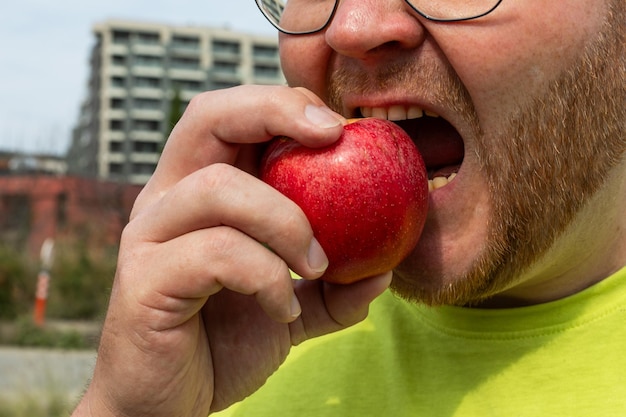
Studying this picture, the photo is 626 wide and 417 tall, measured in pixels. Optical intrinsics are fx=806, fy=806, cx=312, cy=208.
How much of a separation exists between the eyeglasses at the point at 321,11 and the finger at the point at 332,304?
1.66 feet

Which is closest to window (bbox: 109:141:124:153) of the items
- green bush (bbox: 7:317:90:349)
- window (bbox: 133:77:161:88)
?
window (bbox: 133:77:161:88)

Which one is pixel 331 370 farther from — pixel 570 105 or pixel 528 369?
pixel 570 105

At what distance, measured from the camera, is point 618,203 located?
1717mm

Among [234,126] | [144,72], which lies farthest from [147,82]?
[234,126]

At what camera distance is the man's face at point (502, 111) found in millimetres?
1514

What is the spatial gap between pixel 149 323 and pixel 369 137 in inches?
20.5

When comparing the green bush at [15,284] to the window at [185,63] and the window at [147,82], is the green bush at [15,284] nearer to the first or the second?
the window at [147,82]

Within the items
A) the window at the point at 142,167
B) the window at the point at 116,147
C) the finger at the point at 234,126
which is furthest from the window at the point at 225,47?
the finger at the point at 234,126

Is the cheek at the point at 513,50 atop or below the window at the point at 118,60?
atop

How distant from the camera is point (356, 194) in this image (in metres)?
1.45

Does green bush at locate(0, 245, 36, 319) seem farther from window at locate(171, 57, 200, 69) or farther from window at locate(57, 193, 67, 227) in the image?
window at locate(171, 57, 200, 69)

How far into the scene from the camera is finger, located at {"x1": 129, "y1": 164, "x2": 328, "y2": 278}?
1.35m

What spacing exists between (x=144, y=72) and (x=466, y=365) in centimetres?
7025

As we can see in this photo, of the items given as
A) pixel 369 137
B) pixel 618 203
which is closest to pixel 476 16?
pixel 369 137
